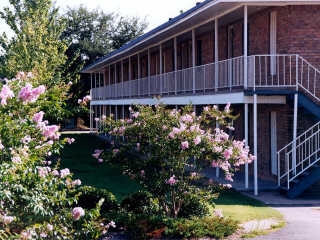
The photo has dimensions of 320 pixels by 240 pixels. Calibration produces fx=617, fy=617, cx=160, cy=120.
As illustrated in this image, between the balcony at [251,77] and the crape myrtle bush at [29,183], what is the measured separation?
9.75 m

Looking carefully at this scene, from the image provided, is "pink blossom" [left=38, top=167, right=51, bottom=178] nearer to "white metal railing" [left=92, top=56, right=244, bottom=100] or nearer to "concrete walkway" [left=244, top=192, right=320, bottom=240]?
"concrete walkway" [left=244, top=192, right=320, bottom=240]

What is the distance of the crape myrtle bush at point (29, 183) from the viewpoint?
6328 mm

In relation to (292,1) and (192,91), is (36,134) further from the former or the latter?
(192,91)

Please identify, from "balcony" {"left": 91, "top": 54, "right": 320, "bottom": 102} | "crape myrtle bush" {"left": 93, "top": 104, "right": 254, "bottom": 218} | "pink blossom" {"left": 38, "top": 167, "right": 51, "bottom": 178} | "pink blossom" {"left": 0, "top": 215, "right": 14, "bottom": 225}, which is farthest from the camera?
"balcony" {"left": 91, "top": 54, "right": 320, "bottom": 102}

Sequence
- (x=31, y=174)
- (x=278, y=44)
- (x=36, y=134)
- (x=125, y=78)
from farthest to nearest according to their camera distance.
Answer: (x=125, y=78)
(x=278, y=44)
(x=36, y=134)
(x=31, y=174)

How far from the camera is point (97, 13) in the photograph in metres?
61.2

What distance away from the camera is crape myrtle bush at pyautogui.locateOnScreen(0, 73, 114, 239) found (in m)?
6.33

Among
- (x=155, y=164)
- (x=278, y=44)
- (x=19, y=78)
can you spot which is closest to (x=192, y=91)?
(x=278, y=44)

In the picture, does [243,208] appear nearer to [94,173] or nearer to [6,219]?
[6,219]

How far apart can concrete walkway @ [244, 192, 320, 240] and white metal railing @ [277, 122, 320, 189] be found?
71 cm

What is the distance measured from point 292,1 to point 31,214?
11.9 metres

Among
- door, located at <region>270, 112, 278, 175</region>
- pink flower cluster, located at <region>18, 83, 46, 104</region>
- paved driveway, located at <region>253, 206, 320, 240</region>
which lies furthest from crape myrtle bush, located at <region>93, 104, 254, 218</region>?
door, located at <region>270, 112, 278, 175</region>

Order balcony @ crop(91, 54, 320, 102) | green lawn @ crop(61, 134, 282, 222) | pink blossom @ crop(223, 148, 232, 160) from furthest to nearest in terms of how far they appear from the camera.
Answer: balcony @ crop(91, 54, 320, 102)
green lawn @ crop(61, 134, 282, 222)
pink blossom @ crop(223, 148, 232, 160)

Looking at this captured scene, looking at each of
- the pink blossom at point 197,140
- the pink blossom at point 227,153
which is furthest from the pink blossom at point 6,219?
the pink blossom at point 227,153
